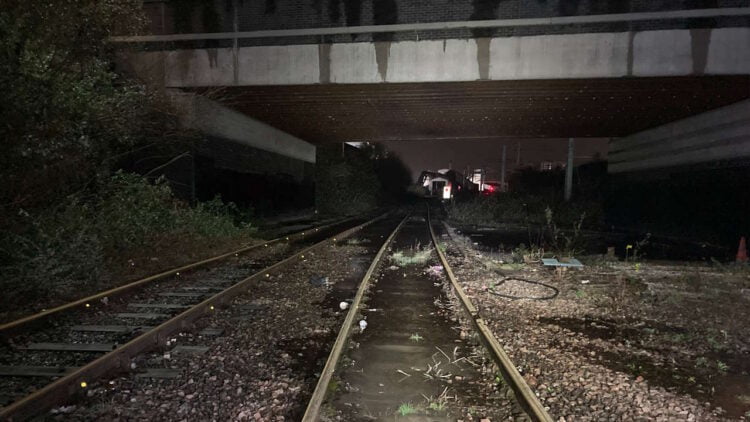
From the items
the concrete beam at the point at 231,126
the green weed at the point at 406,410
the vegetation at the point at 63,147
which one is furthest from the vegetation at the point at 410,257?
the concrete beam at the point at 231,126

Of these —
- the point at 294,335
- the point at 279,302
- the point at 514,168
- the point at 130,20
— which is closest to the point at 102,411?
the point at 294,335

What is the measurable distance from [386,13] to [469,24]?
2.98m

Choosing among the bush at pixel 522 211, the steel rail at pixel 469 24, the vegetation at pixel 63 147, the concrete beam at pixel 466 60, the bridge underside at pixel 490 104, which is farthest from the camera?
the bush at pixel 522 211

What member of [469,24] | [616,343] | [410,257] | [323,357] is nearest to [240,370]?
[323,357]

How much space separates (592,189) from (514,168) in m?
35.3

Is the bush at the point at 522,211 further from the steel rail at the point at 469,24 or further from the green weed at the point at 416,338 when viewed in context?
the green weed at the point at 416,338

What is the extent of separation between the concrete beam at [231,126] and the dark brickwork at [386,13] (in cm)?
230

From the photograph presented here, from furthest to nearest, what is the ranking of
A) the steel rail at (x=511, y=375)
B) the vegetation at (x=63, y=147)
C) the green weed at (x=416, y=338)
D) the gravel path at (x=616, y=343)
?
the vegetation at (x=63, y=147) → the green weed at (x=416, y=338) → the gravel path at (x=616, y=343) → the steel rail at (x=511, y=375)

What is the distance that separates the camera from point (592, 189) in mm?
29219

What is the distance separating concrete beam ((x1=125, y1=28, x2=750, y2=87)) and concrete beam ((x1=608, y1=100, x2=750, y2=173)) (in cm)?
396

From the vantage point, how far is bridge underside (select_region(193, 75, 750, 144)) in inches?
533

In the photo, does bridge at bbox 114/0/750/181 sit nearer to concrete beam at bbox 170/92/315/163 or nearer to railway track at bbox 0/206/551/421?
concrete beam at bbox 170/92/315/163

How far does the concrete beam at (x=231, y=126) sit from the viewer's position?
1395 cm

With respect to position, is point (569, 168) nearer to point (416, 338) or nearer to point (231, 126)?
point (231, 126)
